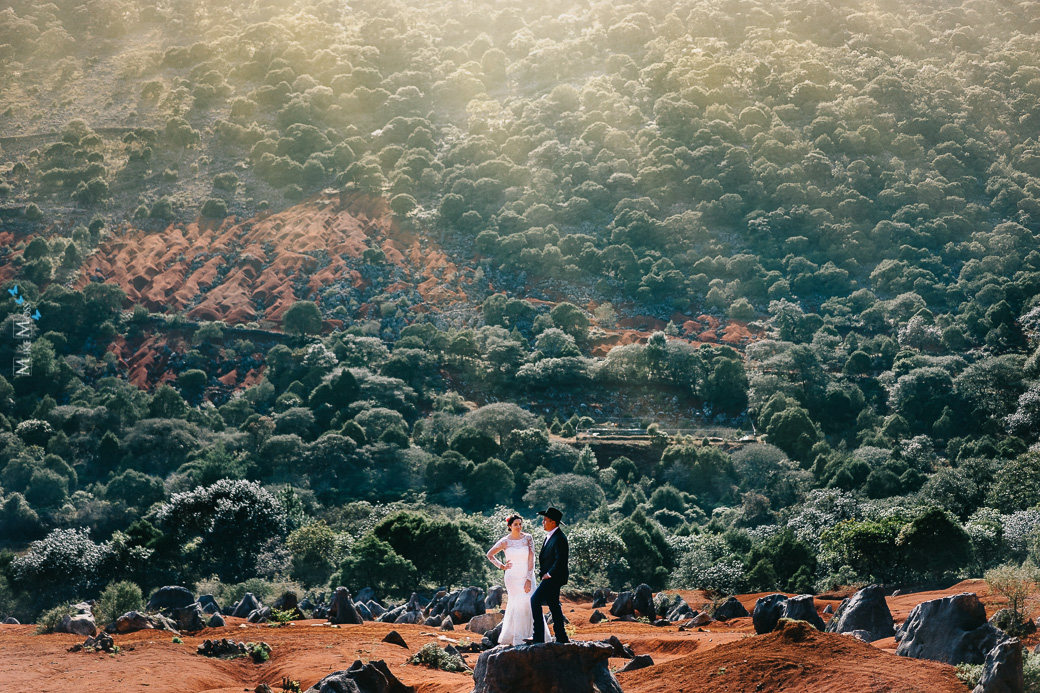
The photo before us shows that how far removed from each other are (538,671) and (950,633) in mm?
6154

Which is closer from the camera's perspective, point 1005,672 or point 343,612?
point 1005,672

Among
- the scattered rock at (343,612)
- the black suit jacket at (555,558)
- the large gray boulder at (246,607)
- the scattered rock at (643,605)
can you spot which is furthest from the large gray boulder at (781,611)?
the large gray boulder at (246,607)

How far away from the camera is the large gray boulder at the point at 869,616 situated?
674 inches

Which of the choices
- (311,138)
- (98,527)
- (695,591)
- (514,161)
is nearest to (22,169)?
(311,138)

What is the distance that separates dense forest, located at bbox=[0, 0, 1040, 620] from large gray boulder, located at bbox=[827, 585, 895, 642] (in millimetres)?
12025

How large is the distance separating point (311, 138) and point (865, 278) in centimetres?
5385

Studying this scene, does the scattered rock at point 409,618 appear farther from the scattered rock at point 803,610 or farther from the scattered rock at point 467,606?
the scattered rock at point 803,610

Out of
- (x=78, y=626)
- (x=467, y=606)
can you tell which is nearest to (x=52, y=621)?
(x=78, y=626)

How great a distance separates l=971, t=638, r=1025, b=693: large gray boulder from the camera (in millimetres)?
11742

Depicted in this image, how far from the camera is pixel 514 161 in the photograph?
3927 inches

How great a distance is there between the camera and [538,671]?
11.8m

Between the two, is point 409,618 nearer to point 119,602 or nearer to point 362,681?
point 119,602

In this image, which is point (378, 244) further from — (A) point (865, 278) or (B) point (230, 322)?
(A) point (865, 278)

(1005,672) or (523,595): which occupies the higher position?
(523,595)
